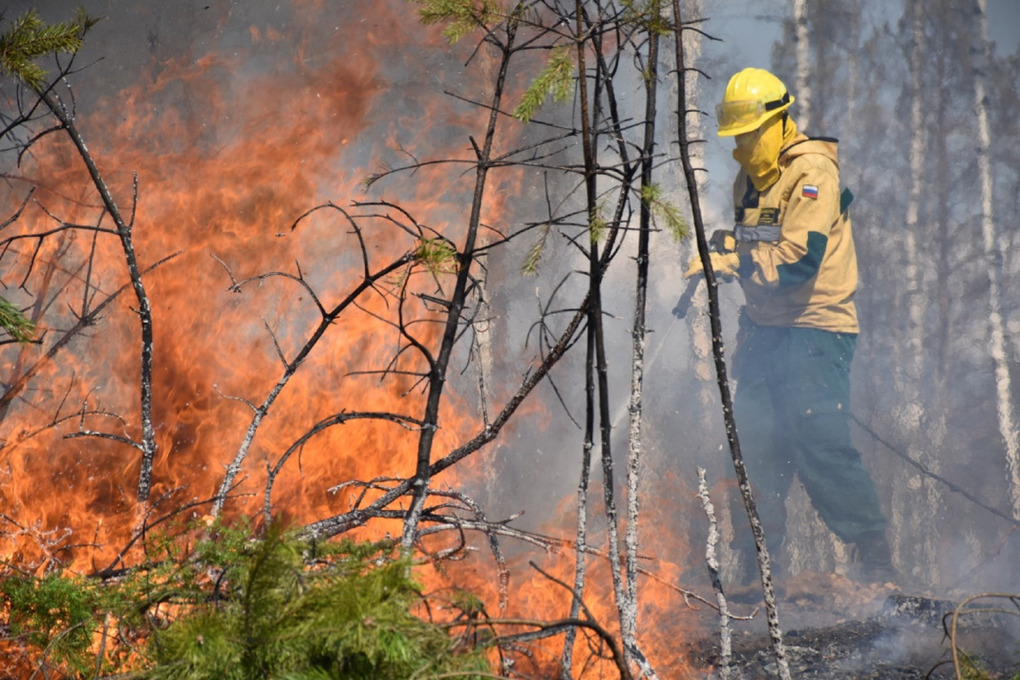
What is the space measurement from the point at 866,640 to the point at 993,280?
316 cm

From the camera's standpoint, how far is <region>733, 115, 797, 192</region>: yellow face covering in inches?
226

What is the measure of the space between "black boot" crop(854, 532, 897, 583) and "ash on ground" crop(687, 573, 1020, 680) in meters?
0.25

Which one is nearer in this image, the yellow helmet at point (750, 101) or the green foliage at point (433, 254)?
the green foliage at point (433, 254)

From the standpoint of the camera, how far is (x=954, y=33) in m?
6.32

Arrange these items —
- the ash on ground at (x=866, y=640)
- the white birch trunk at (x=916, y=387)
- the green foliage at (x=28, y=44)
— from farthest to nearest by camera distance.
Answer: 1. the white birch trunk at (x=916, y=387)
2. the ash on ground at (x=866, y=640)
3. the green foliage at (x=28, y=44)

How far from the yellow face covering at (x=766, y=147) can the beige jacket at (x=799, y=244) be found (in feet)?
0.17

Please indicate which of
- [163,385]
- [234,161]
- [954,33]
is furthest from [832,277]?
[163,385]

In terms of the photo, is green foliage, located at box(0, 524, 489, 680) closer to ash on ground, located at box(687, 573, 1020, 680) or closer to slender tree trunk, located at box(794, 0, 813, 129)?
ash on ground, located at box(687, 573, 1020, 680)

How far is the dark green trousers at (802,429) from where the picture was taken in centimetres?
596

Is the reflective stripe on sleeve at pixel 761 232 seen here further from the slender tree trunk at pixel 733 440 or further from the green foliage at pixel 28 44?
the green foliage at pixel 28 44

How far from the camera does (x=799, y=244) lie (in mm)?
5805

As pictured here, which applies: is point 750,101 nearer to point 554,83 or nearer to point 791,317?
point 791,317

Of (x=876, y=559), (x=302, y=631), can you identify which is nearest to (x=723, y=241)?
(x=876, y=559)

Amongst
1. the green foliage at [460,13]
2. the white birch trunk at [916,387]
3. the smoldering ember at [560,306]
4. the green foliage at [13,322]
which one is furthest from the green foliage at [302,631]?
the white birch trunk at [916,387]
